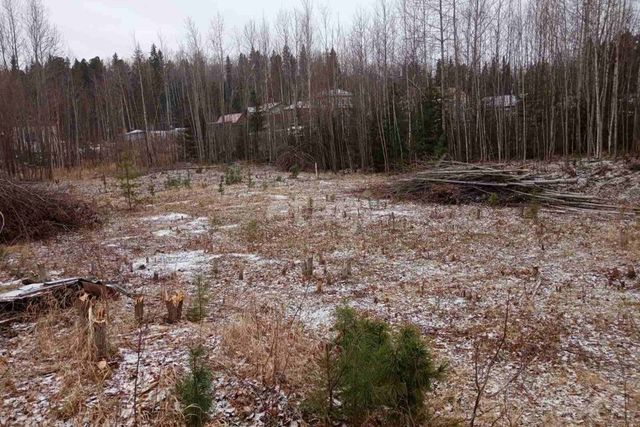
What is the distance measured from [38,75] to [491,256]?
27.6 meters

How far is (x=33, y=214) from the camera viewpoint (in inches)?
357

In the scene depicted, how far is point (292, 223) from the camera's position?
405 inches

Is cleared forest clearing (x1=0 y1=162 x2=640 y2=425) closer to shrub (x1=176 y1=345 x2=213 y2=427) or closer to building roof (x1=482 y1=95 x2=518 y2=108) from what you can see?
shrub (x1=176 y1=345 x2=213 y2=427)

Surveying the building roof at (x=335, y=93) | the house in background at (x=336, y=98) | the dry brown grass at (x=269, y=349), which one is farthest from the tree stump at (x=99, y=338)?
the building roof at (x=335, y=93)

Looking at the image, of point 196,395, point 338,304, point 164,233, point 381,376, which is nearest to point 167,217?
point 164,233

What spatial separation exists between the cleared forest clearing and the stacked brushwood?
89 cm

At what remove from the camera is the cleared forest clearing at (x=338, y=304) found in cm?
316

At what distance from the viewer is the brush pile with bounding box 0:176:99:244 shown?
28.3ft

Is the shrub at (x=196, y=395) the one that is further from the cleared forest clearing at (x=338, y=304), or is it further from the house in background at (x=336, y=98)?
the house in background at (x=336, y=98)

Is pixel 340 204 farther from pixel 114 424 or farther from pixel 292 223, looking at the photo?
pixel 114 424

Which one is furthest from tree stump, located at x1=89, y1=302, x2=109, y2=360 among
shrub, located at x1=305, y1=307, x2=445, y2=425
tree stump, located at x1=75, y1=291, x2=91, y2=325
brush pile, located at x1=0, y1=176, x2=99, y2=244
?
brush pile, located at x1=0, y1=176, x2=99, y2=244

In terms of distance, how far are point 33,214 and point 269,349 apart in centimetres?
798

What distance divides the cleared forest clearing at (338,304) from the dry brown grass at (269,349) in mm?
18

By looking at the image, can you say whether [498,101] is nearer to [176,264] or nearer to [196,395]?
[176,264]
